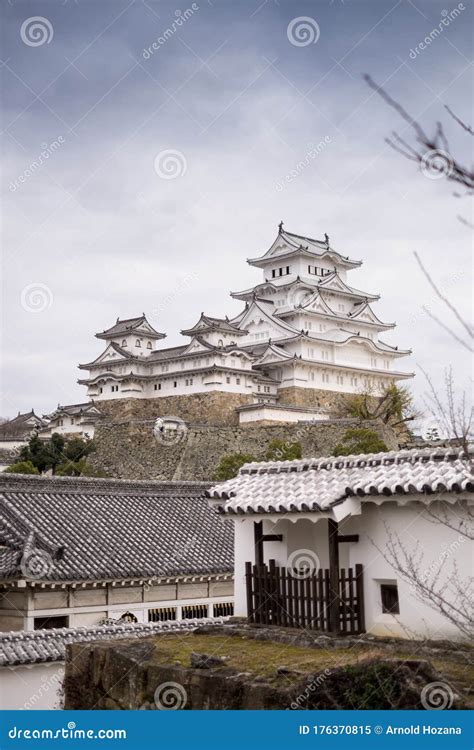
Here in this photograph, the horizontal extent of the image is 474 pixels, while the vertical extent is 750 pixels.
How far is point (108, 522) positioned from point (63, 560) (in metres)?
2.58

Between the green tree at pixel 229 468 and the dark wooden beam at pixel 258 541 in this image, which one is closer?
the dark wooden beam at pixel 258 541

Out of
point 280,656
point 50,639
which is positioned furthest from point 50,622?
point 280,656

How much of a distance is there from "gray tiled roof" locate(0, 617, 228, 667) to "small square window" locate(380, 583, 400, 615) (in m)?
3.38

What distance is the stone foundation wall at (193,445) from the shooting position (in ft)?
139

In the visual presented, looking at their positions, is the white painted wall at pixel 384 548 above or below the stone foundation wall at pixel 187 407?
below

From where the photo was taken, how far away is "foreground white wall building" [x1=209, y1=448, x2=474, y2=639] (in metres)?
9.02

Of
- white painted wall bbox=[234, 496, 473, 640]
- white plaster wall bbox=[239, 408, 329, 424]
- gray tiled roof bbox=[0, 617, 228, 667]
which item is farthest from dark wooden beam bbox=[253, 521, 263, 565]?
white plaster wall bbox=[239, 408, 329, 424]

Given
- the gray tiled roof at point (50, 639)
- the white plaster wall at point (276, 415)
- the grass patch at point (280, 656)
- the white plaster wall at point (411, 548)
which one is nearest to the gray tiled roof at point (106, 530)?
the gray tiled roof at point (50, 639)

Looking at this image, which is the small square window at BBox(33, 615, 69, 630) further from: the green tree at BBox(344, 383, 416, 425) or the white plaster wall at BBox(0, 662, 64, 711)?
the green tree at BBox(344, 383, 416, 425)

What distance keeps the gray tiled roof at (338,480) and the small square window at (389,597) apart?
3.84 ft

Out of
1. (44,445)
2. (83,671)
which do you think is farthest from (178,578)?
(44,445)

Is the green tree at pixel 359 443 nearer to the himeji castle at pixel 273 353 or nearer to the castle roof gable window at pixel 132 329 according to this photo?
the himeji castle at pixel 273 353

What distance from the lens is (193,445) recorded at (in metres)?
44.0

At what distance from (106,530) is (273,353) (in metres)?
31.9
